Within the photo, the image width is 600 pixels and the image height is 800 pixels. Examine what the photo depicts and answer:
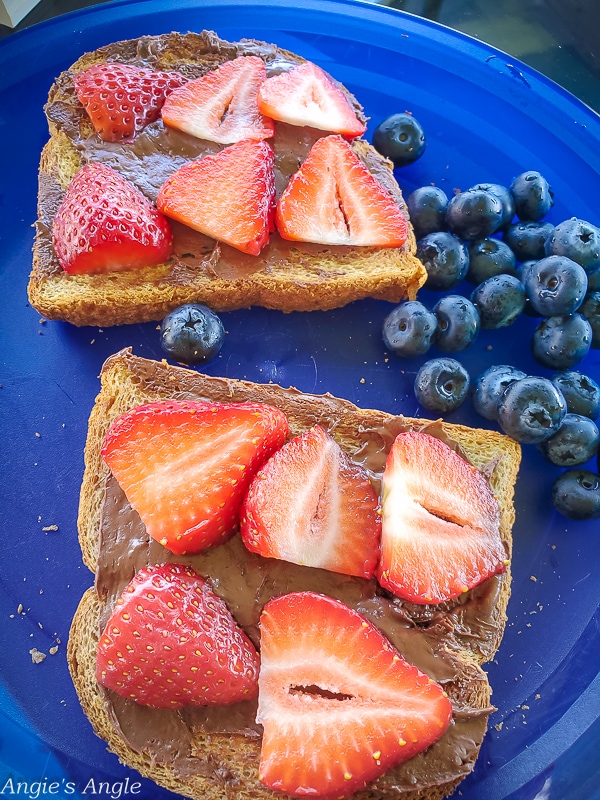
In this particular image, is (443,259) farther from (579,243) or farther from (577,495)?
(577,495)

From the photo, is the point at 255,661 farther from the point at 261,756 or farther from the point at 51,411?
the point at 51,411

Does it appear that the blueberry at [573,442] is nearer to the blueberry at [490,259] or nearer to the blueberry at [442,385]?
the blueberry at [442,385]

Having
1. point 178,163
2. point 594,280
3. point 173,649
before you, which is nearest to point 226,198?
point 178,163

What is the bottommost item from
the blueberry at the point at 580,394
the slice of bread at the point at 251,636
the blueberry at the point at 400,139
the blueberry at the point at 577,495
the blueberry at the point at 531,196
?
the slice of bread at the point at 251,636

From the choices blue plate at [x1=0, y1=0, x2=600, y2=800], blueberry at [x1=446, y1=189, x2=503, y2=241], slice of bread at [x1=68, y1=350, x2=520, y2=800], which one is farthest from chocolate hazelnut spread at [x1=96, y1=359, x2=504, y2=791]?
blueberry at [x1=446, y1=189, x2=503, y2=241]

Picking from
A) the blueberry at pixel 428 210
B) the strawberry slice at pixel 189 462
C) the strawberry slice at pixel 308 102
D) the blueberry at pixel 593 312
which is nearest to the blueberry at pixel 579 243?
the blueberry at pixel 593 312
